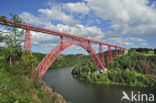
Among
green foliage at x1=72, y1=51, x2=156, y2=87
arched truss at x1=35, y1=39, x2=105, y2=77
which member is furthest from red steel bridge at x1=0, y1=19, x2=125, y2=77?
green foliage at x1=72, y1=51, x2=156, y2=87

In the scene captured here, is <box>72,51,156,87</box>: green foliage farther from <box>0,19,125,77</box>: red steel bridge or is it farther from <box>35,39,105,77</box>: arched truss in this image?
<box>35,39,105,77</box>: arched truss

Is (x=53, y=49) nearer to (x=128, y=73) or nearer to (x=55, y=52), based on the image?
(x=55, y=52)

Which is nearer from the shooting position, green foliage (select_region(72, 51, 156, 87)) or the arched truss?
the arched truss

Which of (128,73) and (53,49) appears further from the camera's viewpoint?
(128,73)

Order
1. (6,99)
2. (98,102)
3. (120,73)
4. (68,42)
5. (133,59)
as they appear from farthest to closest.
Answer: (133,59) → (120,73) → (68,42) → (98,102) → (6,99)

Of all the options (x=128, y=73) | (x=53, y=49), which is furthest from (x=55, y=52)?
(x=128, y=73)

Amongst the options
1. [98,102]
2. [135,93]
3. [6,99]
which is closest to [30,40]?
[6,99]

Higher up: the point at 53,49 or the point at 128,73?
the point at 53,49

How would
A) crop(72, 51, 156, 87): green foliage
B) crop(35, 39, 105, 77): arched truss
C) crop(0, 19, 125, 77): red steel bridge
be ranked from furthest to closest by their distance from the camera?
1. crop(72, 51, 156, 87): green foliage
2. crop(35, 39, 105, 77): arched truss
3. crop(0, 19, 125, 77): red steel bridge

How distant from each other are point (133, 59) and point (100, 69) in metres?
10.5

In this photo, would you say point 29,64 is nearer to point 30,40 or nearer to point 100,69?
point 30,40

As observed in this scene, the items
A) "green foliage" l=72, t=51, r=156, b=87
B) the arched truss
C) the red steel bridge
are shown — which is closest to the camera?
the red steel bridge

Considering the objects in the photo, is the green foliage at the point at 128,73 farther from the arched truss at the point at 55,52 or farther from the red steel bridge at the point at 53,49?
the arched truss at the point at 55,52

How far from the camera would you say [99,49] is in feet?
85.7
